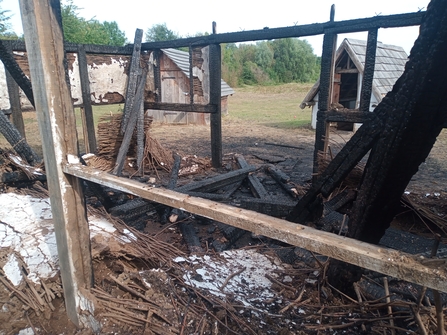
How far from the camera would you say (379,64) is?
13.5 m

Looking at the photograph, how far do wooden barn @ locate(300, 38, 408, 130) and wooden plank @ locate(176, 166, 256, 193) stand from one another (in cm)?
663

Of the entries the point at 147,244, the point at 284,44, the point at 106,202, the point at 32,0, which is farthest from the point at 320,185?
the point at 284,44

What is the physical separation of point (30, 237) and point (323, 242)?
9.50 ft

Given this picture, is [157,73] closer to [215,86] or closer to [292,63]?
[215,86]

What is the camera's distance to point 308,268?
10.5ft

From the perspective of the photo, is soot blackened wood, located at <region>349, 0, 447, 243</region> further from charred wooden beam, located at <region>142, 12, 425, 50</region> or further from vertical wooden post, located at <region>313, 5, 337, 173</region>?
vertical wooden post, located at <region>313, 5, 337, 173</region>

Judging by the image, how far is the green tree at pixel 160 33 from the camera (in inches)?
1935

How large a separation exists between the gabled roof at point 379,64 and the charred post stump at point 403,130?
10257 mm

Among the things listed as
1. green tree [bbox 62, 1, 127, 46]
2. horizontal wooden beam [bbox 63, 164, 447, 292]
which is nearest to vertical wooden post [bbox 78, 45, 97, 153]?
horizontal wooden beam [bbox 63, 164, 447, 292]

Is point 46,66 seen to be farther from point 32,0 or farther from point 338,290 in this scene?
point 338,290

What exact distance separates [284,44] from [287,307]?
1858 inches

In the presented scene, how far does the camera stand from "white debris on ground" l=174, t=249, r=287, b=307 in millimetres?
2721

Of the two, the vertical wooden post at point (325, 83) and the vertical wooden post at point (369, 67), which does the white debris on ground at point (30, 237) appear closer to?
the vertical wooden post at point (325, 83)

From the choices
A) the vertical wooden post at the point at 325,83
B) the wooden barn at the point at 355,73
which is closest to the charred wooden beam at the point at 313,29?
the vertical wooden post at the point at 325,83
